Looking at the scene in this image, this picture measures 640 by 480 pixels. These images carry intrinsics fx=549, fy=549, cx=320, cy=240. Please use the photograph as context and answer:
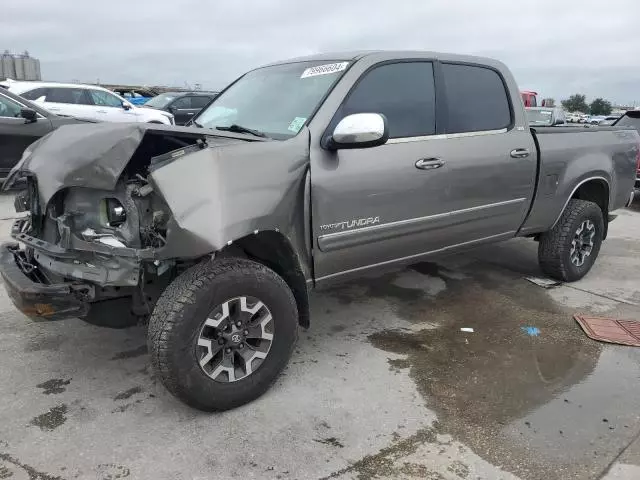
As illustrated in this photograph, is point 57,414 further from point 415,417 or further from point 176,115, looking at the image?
point 176,115

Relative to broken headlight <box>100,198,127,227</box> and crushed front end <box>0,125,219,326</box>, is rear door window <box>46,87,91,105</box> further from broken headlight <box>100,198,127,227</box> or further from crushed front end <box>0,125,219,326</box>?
broken headlight <box>100,198,127,227</box>

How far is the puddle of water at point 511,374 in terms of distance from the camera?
2727 millimetres

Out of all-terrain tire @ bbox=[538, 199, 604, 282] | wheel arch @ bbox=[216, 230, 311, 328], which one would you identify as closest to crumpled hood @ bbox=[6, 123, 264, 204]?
wheel arch @ bbox=[216, 230, 311, 328]

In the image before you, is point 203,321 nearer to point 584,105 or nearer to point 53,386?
point 53,386

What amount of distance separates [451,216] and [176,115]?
13772 millimetres

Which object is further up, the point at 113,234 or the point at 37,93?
the point at 37,93

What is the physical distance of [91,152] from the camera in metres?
2.75

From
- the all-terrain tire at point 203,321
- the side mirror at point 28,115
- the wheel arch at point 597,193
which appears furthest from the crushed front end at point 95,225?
the side mirror at point 28,115

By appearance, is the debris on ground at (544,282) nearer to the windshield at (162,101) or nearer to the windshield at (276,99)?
the windshield at (276,99)

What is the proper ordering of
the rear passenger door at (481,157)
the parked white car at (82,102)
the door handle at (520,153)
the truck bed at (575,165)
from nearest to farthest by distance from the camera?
1. the rear passenger door at (481,157)
2. the door handle at (520,153)
3. the truck bed at (575,165)
4. the parked white car at (82,102)

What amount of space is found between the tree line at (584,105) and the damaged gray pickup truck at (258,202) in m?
49.1

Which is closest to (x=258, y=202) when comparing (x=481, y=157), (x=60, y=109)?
(x=481, y=157)

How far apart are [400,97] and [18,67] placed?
44.2m

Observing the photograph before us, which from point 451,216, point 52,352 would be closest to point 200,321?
point 52,352
